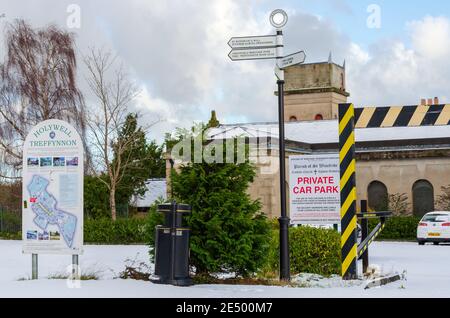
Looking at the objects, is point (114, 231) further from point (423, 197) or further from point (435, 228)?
point (423, 197)

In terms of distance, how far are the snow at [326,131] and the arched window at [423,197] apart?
10.9ft

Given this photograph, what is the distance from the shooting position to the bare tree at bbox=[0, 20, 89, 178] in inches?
1750

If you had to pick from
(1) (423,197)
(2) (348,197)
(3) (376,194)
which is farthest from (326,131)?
(2) (348,197)

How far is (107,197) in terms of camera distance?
176 ft

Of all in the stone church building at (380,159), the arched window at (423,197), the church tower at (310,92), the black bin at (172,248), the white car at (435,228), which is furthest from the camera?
the church tower at (310,92)

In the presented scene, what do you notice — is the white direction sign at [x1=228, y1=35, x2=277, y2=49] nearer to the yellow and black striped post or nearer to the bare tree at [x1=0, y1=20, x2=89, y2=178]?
the yellow and black striped post

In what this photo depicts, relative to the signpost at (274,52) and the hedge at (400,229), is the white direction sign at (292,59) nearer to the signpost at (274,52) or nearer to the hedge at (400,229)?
the signpost at (274,52)

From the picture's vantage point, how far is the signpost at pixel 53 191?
1507cm

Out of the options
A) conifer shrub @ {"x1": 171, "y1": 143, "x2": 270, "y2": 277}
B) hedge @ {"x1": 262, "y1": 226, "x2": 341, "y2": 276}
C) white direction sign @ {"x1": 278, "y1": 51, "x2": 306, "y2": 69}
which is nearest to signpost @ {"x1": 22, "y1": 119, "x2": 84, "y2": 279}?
conifer shrub @ {"x1": 171, "y1": 143, "x2": 270, "y2": 277}

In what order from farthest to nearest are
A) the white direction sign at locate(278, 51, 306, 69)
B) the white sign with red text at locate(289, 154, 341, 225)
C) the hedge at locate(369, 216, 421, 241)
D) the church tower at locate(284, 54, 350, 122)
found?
the church tower at locate(284, 54, 350, 122), the hedge at locate(369, 216, 421, 241), the white sign with red text at locate(289, 154, 341, 225), the white direction sign at locate(278, 51, 306, 69)

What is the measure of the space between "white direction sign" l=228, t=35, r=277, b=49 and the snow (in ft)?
95.3

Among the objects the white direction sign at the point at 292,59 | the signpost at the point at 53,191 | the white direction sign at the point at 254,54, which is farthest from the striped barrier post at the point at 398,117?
the signpost at the point at 53,191

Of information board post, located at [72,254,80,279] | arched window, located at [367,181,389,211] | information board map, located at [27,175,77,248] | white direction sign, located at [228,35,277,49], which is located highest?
white direction sign, located at [228,35,277,49]

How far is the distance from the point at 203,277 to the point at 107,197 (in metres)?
40.1
